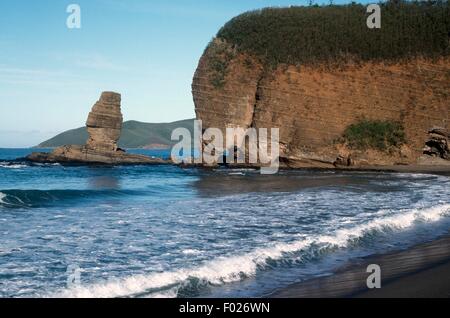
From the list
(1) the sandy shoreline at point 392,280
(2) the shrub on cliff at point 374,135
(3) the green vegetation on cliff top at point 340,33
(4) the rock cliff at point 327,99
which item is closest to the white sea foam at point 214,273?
(1) the sandy shoreline at point 392,280

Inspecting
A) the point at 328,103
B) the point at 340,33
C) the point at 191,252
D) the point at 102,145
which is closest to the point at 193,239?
the point at 191,252

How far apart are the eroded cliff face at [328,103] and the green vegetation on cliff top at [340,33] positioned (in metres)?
1.01

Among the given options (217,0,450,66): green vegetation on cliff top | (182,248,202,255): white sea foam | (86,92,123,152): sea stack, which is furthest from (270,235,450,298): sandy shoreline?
(86,92,123,152): sea stack

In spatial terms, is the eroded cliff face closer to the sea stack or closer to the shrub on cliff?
the shrub on cliff

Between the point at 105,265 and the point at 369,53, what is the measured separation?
37.2m

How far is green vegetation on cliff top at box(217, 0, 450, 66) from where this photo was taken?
132 ft

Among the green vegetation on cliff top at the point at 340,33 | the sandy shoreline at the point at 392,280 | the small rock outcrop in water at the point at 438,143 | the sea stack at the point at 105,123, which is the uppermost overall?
the green vegetation on cliff top at the point at 340,33

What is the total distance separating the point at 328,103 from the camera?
38719 mm

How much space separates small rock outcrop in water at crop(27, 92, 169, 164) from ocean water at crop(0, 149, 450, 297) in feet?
94.2

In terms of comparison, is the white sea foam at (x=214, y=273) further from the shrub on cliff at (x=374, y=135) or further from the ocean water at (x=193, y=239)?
the shrub on cliff at (x=374, y=135)

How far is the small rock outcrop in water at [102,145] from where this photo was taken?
45.1 metres

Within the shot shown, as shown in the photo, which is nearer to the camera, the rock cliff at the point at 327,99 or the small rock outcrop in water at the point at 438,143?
the small rock outcrop in water at the point at 438,143

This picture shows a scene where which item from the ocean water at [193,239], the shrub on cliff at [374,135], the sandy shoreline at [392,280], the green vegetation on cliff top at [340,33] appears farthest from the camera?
the green vegetation on cliff top at [340,33]

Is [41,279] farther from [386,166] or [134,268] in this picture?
[386,166]
